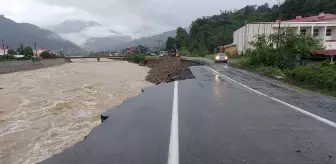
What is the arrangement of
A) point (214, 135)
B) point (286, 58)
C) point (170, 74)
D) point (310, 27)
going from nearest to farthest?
point (214, 135), point (286, 58), point (170, 74), point (310, 27)

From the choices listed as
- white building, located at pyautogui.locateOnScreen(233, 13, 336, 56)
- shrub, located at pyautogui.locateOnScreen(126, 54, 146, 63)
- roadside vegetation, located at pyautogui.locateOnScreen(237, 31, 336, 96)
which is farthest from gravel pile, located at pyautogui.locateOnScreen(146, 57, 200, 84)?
shrub, located at pyautogui.locateOnScreen(126, 54, 146, 63)

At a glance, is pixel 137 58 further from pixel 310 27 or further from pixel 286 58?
pixel 286 58

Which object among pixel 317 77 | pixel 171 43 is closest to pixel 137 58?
pixel 171 43

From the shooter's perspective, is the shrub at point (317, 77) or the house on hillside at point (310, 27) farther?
the house on hillside at point (310, 27)

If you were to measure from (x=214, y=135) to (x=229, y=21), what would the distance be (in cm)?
11149

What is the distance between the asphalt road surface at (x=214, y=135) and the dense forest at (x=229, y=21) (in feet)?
214

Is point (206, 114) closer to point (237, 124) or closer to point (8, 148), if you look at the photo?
point (237, 124)

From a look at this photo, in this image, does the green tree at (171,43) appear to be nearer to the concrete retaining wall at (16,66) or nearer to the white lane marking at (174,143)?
the concrete retaining wall at (16,66)

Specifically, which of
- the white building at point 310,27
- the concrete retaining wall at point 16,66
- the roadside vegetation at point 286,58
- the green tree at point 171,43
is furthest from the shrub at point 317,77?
the green tree at point 171,43

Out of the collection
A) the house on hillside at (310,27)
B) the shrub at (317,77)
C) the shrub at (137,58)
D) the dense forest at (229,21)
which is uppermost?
the dense forest at (229,21)

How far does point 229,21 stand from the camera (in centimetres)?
11312

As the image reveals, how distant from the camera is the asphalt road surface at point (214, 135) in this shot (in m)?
5.14

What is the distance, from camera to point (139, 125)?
7.63m

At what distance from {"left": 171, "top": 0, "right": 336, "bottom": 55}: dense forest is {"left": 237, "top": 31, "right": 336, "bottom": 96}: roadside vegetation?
4394 cm
